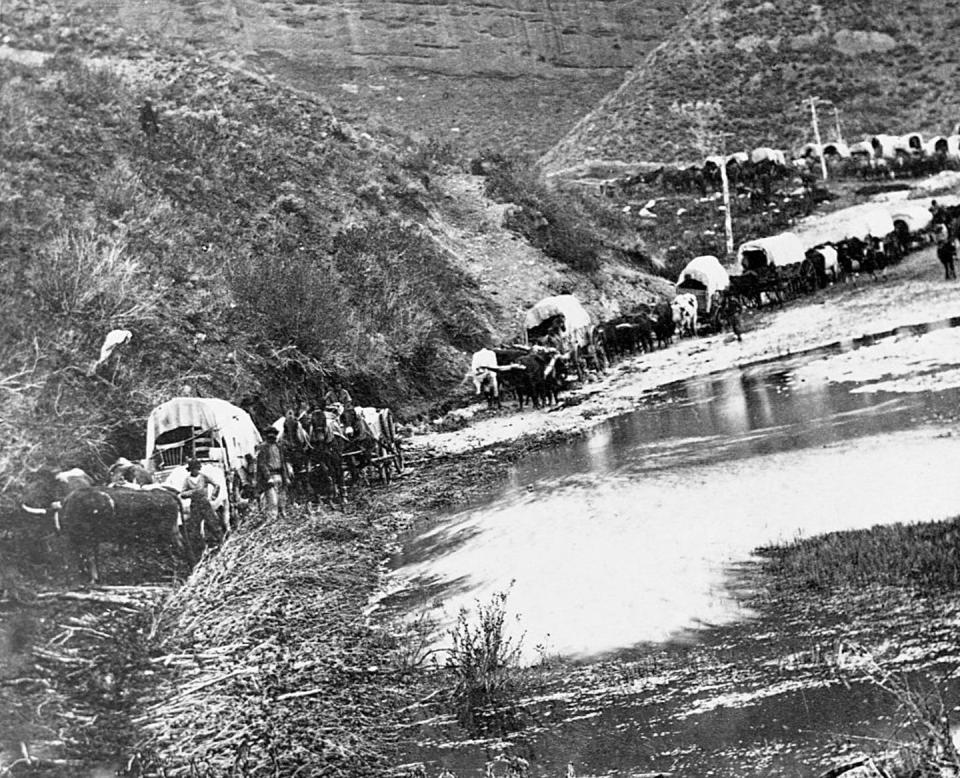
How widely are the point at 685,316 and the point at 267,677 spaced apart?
66.1ft

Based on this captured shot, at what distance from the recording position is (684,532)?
8.01 m

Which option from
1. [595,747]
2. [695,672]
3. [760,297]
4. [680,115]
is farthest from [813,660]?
[680,115]

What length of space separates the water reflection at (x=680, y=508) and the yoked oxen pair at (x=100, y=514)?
2074 millimetres

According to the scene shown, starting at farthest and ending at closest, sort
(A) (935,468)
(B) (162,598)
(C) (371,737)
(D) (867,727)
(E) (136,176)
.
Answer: (E) (136,176)
(A) (935,468)
(B) (162,598)
(C) (371,737)
(D) (867,727)

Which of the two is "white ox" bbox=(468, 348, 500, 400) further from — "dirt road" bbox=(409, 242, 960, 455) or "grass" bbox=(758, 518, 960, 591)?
"grass" bbox=(758, 518, 960, 591)

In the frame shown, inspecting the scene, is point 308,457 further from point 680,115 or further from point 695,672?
point 680,115

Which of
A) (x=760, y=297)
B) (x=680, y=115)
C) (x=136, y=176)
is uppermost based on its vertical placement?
(x=680, y=115)

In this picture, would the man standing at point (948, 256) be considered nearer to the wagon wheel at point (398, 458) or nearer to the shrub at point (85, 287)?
the wagon wheel at point (398, 458)

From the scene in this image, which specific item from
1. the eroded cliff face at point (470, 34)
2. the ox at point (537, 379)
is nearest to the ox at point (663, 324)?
the ox at point (537, 379)

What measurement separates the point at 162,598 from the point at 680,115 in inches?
2285

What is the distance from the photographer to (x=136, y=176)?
19453 millimetres

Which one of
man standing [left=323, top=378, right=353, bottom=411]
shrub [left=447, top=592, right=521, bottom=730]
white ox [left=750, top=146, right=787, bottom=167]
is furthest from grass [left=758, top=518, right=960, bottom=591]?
white ox [left=750, top=146, right=787, bottom=167]

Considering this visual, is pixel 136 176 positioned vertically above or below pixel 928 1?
below

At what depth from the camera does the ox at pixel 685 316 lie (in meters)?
25.0
